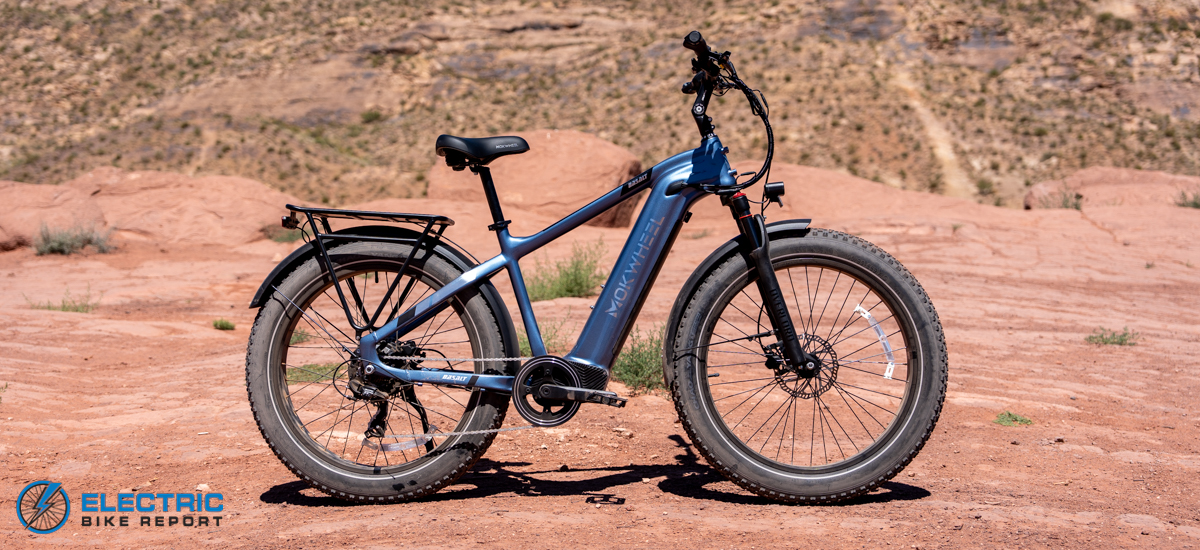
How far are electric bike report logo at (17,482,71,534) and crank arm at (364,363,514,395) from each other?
3.97 ft

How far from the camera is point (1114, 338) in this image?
6.34 metres

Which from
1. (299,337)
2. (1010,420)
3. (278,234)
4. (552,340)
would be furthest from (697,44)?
(278,234)

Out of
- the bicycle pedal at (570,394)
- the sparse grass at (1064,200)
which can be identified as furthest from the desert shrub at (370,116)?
the bicycle pedal at (570,394)

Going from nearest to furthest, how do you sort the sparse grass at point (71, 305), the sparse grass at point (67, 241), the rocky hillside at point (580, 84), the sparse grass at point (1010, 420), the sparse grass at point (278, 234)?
1. the sparse grass at point (1010, 420)
2. the sparse grass at point (71, 305)
3. the sparse grass at point (67, 241)
4. the sparse grass at point (278, 234)
5. the rocky hillside at point (580, 84)

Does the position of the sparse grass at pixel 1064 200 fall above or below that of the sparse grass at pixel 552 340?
above

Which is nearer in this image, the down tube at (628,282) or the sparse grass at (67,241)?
the down tube at (628,282)

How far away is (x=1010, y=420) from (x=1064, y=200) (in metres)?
15.0

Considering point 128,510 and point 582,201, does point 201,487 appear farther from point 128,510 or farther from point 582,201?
point 582,201

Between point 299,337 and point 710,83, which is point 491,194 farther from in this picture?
point 299,337

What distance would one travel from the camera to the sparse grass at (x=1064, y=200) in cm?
1645

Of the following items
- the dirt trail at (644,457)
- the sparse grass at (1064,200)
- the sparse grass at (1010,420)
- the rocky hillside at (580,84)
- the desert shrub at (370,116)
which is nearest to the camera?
the dirt trail at (644,457)

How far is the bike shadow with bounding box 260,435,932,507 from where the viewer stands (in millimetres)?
2963

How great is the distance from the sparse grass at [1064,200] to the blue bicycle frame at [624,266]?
15938 mm

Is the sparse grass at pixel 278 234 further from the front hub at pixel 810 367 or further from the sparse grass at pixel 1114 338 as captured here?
the front hub at pixel 810 367
